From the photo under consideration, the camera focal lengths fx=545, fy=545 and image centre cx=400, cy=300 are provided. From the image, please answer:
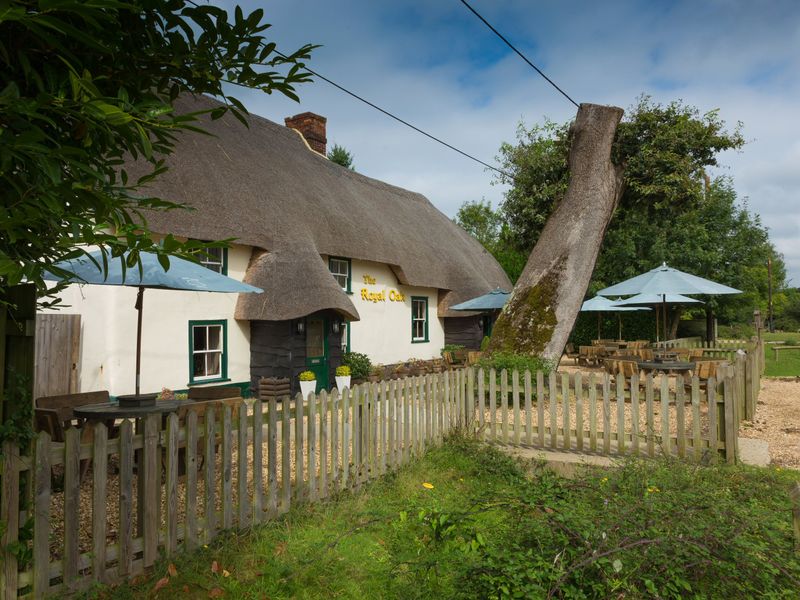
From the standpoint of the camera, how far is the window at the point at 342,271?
51.3ft

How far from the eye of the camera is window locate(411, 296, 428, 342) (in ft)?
63.2

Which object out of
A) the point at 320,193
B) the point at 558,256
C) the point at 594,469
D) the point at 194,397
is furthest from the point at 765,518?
the point at 320,193

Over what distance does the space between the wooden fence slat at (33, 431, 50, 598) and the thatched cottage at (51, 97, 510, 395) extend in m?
4.37

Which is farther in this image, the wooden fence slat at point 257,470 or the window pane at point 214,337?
the window pane at point 214,337

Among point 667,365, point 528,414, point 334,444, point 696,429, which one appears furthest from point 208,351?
point 667,365

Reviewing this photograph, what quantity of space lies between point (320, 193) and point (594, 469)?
41.0 ft

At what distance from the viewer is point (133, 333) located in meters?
10.8

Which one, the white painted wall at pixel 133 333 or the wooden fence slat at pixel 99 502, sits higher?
the white painted wall at pixel 133 333

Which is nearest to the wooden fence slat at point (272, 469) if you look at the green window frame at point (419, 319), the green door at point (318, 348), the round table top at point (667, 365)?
Result: the green door at point (318, 348)

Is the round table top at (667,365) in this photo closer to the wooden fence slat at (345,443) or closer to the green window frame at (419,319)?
the wooden fence slat at (345,443)

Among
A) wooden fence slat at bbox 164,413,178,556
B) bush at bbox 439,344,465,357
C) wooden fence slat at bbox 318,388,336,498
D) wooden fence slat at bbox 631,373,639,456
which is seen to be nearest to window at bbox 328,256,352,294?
bush at bbox 439,344,465,357

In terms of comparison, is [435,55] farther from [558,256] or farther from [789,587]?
[789,587]

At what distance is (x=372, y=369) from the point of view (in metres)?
16.3

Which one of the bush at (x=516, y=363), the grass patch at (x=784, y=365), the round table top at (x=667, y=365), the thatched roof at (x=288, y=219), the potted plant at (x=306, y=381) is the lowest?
the grass patch at (x=784, y=365)
